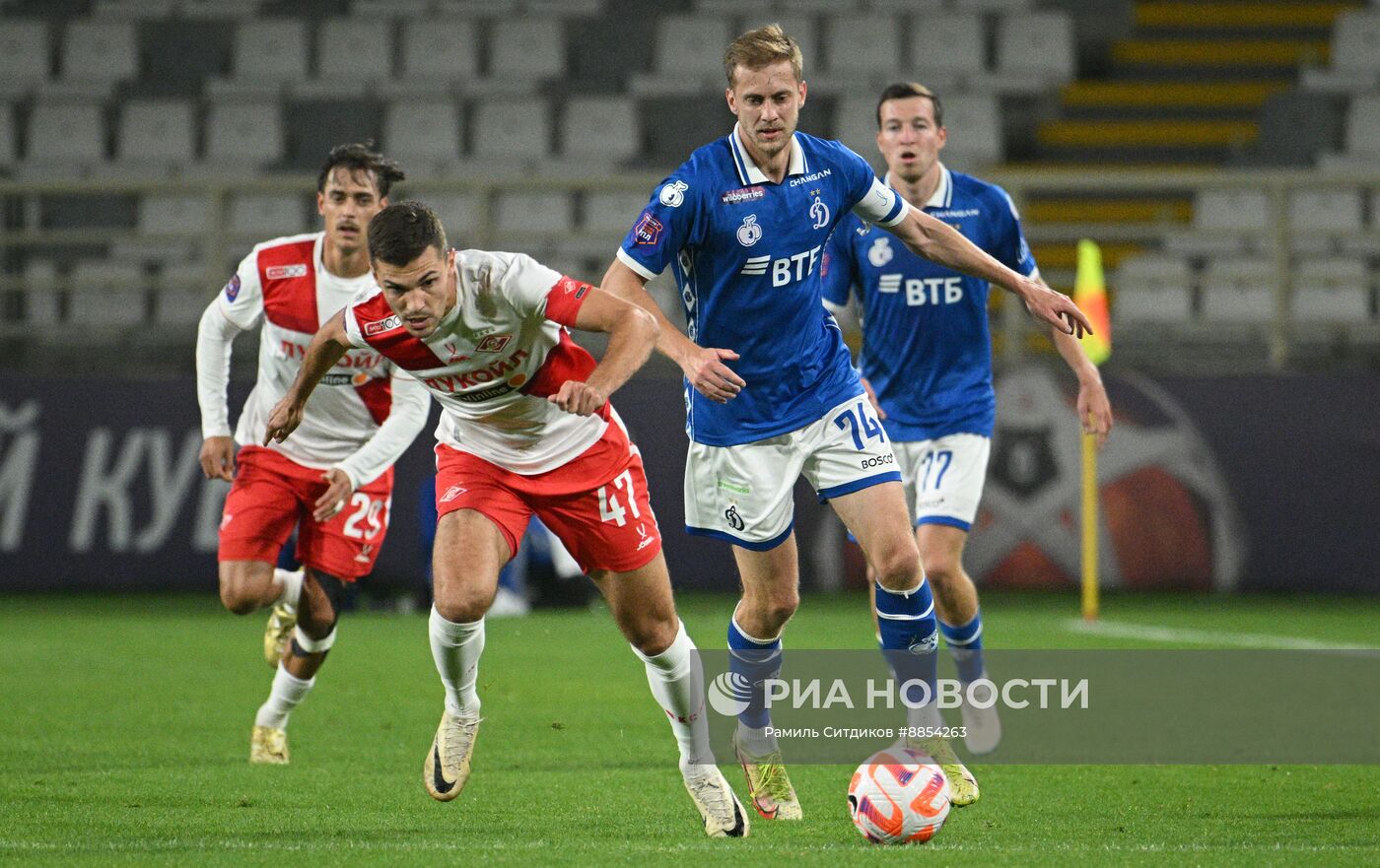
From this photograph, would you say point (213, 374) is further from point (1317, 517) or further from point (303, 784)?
point (1317, 517)

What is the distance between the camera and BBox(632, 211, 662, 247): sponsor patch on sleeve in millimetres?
5699

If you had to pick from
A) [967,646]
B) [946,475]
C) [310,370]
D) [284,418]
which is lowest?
[967,646]

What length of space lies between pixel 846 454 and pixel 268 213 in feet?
41.7

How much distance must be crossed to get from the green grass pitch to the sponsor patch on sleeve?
1.79 m

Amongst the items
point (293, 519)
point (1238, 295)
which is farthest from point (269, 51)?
point (293, 519)

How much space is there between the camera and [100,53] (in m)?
19.2

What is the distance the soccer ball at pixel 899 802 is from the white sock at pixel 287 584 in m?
3.17

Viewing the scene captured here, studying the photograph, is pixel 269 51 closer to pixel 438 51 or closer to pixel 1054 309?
pixel 438 51

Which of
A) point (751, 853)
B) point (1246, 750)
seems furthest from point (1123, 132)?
point (751, 853)

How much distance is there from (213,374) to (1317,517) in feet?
30.2

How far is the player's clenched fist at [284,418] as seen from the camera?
234 inches

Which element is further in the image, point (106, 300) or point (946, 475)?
point (106, 300)

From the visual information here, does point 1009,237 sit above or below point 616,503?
above

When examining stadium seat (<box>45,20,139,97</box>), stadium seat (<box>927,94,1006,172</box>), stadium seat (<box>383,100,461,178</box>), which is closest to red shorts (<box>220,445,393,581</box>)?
stadium seat (<box>383,100,461,178</box>)
